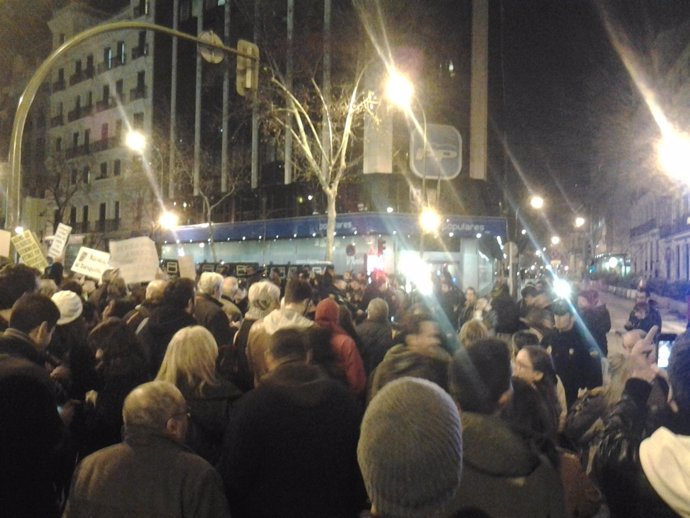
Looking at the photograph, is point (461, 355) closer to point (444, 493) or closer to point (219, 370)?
point (444, 493)

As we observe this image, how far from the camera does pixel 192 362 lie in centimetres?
417

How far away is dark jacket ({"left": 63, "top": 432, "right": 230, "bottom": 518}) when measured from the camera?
8.58 ft

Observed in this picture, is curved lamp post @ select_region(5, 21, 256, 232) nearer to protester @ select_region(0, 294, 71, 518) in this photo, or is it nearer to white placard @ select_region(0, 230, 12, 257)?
white placard @ select_region(0, 230, 12, 257)

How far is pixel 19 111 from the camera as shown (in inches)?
328

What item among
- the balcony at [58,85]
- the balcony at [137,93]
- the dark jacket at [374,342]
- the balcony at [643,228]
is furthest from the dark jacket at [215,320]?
the balcony at [643,228]

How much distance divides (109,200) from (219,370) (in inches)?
2394

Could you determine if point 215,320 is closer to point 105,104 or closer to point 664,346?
point 664,346

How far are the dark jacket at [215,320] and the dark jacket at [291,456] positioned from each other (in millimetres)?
3604

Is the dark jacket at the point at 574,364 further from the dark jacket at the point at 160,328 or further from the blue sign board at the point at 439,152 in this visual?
the blue sign board at the point at 439,152

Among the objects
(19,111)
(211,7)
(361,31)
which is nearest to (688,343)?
(19,111)

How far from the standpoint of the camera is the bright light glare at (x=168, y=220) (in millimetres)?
49000

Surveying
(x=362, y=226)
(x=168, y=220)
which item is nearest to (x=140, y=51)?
(x=168, y=220)

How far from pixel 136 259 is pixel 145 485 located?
6.57m

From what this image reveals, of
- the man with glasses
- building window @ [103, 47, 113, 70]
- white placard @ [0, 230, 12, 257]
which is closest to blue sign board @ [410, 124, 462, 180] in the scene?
white placard @ [0, 230, 12, 257]
